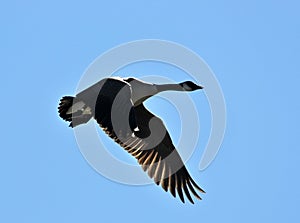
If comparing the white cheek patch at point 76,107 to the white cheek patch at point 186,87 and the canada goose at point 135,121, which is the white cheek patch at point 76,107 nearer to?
the canada goose at point 135,121

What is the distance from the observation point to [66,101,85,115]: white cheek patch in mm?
18078

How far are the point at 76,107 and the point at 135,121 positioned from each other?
4.73 feet

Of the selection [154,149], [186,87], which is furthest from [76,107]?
[186,87]

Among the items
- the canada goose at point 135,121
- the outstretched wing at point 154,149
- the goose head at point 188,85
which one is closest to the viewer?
the canada goose at point 135,121

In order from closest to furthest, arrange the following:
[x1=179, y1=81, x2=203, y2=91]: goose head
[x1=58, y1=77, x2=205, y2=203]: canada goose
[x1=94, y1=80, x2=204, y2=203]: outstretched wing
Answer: [x1=58, y1=77, x2=205, y2=203]: canada goose < [x1=94, y1=80, x2=204, y2=203]: outstretched wing < [x1=179, y1=81, x2=203, y2=91]: goose head

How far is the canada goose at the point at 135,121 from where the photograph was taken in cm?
1761

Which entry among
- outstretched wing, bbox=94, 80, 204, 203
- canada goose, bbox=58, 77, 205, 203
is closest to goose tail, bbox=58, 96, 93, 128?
canada goose, bbox=58, 77, 205, 203

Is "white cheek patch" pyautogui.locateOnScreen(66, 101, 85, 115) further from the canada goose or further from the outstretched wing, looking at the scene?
the outstretched wing

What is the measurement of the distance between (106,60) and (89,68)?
454 mm

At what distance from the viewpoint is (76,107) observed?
59.8 feet

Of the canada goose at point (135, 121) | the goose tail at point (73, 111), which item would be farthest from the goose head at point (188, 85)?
the goose tail at point (73, 111)

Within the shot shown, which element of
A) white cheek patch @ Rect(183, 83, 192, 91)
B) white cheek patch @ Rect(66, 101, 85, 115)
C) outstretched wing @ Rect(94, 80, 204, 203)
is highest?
white cheek patch @ Rect(183, 83, 192, 91)

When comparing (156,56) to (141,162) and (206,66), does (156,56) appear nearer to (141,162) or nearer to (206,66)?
(206,66)

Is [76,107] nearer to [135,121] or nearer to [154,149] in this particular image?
[135,121]
